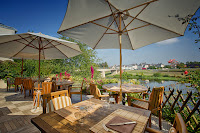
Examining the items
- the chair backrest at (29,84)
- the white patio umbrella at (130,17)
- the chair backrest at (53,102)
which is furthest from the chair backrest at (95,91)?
the chair backrest at (29,84)

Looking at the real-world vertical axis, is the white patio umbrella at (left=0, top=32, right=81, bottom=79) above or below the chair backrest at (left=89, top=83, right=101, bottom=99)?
above

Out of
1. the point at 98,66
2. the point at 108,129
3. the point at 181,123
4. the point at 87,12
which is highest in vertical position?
the point at 87,12

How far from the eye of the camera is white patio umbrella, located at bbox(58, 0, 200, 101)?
1.73 m

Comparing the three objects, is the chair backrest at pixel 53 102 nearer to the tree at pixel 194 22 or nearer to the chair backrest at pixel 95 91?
the chair backrest at pixel 95 91

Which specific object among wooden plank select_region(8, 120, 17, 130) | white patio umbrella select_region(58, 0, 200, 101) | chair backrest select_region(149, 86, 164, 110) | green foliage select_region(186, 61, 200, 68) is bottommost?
wooden plank select_region(8, 120, 17, 130)

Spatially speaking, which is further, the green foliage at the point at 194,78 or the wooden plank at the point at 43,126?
the green foliage at the point at 194,78

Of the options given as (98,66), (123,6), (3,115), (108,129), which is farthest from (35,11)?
(108,129)

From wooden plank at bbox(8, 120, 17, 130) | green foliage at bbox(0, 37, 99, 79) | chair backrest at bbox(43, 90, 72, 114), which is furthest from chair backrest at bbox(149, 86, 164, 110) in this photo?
green foliage at bbox(0, 37, 99, 79)

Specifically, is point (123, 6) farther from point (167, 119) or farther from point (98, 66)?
point (98, 66)

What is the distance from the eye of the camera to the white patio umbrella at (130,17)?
1728 millimetres

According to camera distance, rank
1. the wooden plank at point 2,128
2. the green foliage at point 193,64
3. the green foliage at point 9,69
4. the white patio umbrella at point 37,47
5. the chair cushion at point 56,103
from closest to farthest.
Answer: the chair cushion at point 56,103 < the wooden plank at point 2,128 < the green foliage at point 193,64 < the white patio umbrella at point 37,47 < the green foliage at point 9,69

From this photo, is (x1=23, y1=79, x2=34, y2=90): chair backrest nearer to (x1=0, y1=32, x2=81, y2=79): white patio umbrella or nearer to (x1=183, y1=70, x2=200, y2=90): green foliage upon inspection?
(x1=0, y1=32, x2=81, y2=79): white patio umbrella

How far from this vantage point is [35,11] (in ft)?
49.2

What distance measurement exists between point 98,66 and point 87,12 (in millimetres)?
9581
